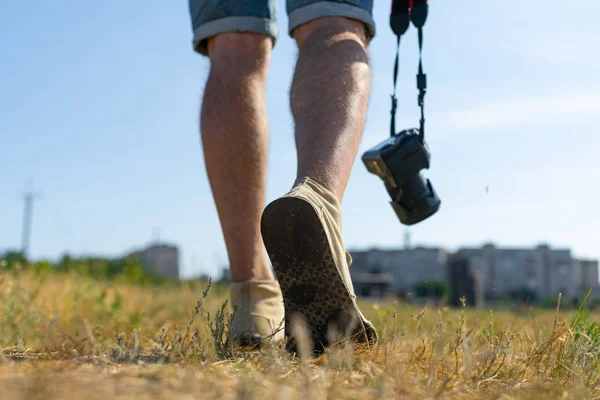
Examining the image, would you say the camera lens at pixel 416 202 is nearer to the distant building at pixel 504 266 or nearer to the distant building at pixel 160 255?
the distant building at pixel 504 266

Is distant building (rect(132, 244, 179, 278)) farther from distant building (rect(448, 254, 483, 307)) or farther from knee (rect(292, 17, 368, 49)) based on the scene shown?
knee (rect(292, 17, 368, 49))

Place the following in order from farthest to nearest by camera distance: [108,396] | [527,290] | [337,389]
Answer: [527,290], [337,389], [108,396]

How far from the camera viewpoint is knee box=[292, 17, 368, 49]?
6.05ft

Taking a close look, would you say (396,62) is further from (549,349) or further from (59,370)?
(59,370)

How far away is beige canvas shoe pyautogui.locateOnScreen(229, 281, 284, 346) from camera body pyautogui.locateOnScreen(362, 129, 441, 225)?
0.50 meters

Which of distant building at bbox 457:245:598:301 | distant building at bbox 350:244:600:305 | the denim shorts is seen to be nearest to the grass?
the denim shorts

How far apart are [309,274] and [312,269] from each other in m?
0.01

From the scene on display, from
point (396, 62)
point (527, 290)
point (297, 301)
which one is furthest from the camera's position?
point (527, 290)

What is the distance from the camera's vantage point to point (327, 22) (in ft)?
6.14

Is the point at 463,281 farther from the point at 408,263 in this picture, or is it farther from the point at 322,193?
the point at 408,263

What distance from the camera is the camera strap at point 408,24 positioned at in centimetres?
210

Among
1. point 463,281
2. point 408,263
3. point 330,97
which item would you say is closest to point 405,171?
point 330,97

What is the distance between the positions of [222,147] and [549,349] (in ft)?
3.51

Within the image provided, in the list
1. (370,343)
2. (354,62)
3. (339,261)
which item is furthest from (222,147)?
(370,343)
